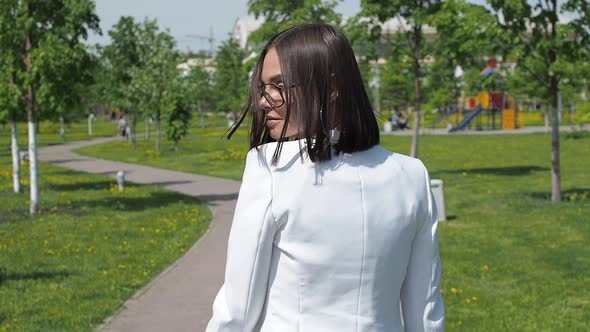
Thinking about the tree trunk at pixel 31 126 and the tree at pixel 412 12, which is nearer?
the tree trunk at pixel 31 126

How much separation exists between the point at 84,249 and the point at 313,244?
9.35m

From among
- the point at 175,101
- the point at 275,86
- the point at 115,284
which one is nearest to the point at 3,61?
the point at 115,284

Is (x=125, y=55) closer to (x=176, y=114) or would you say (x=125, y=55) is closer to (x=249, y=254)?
(x=176, y=114)

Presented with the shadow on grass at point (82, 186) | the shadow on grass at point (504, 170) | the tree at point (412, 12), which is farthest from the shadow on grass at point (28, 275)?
the shadow on grass at point (504, 170)

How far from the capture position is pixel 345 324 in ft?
6.25

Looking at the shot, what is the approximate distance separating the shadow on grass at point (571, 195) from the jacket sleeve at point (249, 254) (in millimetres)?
13939

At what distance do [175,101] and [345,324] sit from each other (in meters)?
34.6

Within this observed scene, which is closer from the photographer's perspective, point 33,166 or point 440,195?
point 440,195

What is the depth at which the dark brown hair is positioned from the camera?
6.21 ft

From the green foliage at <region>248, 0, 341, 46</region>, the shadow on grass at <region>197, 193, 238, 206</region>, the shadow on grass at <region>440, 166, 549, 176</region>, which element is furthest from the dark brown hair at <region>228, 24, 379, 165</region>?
the green foliage at <region>248, 0, 341, 46</region>

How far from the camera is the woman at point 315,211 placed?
186 centimetres

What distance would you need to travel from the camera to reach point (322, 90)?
6.25ft

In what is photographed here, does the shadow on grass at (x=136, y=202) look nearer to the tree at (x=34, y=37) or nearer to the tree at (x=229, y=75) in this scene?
the tree at (x=34, y=37)

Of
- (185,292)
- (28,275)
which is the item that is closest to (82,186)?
(28,275)
